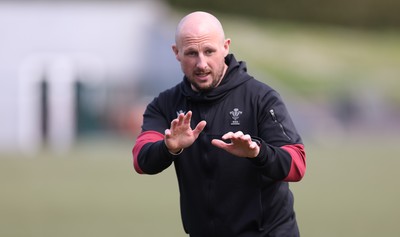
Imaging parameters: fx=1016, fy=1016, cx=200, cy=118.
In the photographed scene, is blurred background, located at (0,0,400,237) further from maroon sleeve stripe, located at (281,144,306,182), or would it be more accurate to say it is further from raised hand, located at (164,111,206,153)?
raised hand, located at (164,111,206,153)

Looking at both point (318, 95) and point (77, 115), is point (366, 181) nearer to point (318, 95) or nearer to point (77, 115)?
point (77, 115)

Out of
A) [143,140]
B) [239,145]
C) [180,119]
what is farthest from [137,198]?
[239,145]

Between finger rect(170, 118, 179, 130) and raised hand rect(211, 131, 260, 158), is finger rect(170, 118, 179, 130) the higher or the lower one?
the higher one

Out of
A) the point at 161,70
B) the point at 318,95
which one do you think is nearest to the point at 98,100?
the point at 161,70

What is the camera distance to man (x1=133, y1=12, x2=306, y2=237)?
622 cm

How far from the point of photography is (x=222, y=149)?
20.5 feet

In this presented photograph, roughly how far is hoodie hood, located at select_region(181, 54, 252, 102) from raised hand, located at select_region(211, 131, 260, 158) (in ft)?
1.44

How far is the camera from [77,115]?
130 feet

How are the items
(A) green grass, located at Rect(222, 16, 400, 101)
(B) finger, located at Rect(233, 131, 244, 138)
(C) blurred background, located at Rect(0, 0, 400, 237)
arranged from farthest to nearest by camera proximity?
(A) green grass, located at Rect(222, 16, 400, 101), (C) blurred background, located at Rect(0, 0, 400, 237), (B) finger, located at Rect(233, 131, 244, 138)

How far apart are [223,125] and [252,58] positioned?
44.9m

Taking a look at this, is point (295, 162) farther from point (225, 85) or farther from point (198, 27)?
point (198, 27)

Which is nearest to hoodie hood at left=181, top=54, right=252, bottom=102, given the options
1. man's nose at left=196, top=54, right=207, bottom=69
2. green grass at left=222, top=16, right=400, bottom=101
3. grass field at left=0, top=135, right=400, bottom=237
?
man's nose at left=196, top=54, right=207, bottom=69

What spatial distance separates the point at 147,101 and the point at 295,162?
34.2 meters

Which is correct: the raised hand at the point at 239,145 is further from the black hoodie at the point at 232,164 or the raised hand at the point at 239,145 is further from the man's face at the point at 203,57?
the man's face at the point at 203,57
